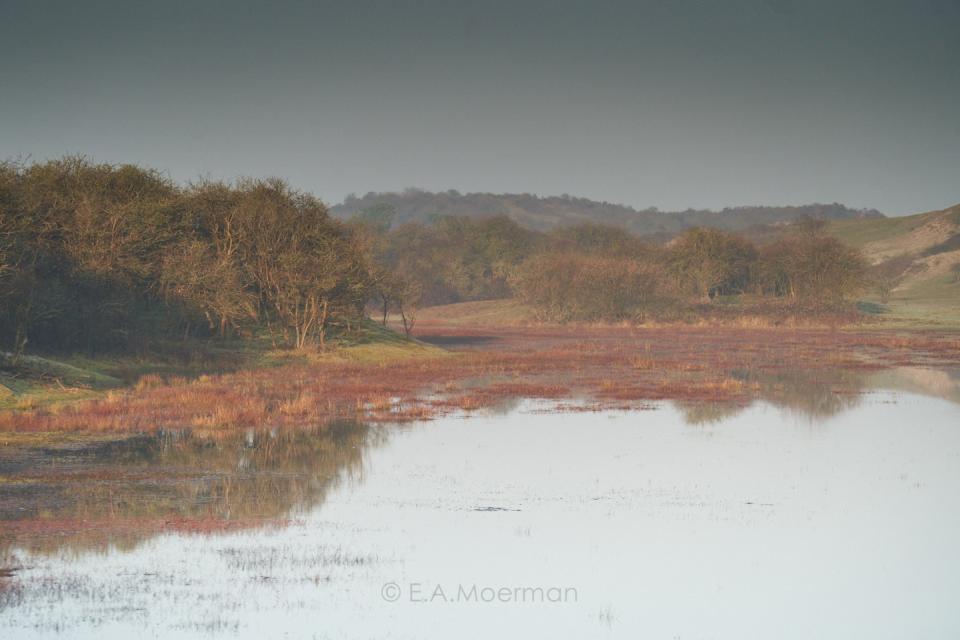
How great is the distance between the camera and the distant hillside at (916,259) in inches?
3856

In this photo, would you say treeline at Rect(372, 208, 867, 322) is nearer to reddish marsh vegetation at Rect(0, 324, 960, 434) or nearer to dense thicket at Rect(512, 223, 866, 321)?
dense thicket at Rect(512, 223, 866, 321)

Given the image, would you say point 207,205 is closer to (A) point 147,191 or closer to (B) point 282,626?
(A) point 147,191

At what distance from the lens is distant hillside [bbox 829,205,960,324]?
97.9 m

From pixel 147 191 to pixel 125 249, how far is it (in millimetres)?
5800

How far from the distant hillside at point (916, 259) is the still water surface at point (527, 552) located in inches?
2843

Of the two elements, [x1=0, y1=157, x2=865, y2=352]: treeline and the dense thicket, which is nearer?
[x1=0, y1=157, x2=865, y2=352]: treeline

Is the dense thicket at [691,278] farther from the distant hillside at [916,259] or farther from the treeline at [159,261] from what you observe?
the treeline at [159,261]

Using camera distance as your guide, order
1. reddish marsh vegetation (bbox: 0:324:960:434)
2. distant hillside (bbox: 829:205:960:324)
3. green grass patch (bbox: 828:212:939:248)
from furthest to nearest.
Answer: green grass patch (bbox: 828:212:939:248) < distant hillside (bbox: 829:205:960:324) < reddish marsh vegetation (bbox: 0:324:960:434)

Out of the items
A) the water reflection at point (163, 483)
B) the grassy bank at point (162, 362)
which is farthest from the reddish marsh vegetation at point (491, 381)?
the water reflection at point (163, 483)

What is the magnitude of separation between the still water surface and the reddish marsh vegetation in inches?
210

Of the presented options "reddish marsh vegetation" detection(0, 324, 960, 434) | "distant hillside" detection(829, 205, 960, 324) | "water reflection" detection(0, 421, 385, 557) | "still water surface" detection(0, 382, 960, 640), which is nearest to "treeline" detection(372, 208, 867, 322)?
"distant hillside" detection(829, 205, 960, 324)

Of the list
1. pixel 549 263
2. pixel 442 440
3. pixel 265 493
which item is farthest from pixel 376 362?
pixel 549 263

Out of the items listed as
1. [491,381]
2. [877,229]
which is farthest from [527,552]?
[877,229]

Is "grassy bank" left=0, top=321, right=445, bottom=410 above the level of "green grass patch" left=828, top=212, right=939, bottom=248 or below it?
below
